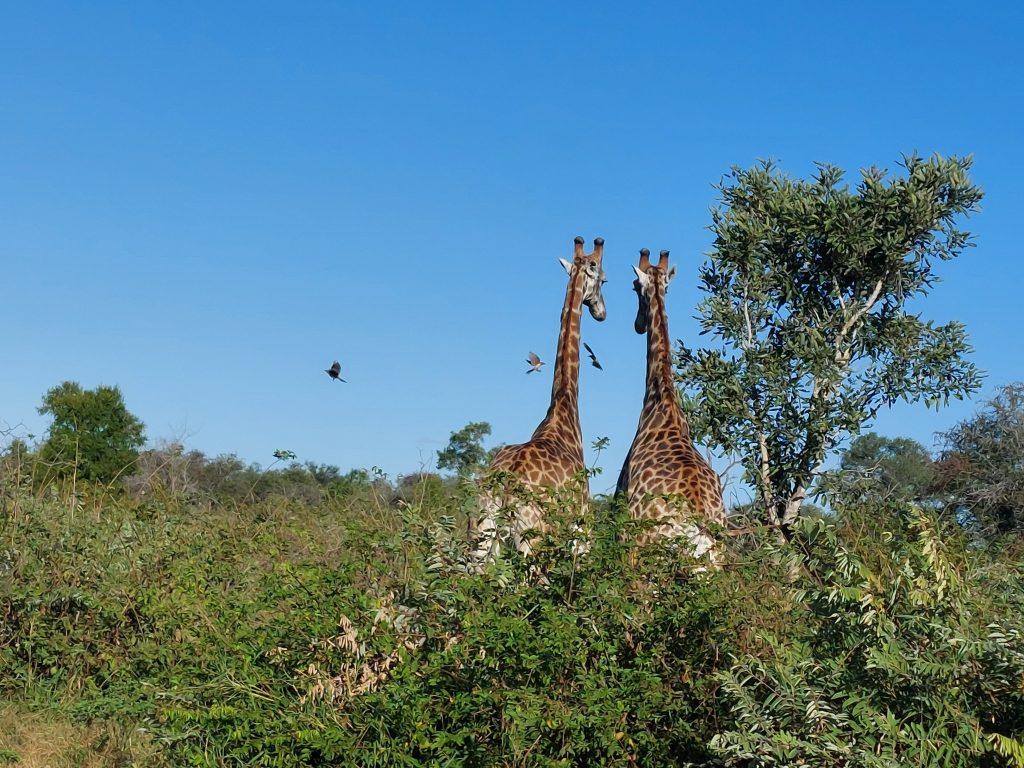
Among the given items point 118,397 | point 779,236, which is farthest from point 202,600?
point 118,397

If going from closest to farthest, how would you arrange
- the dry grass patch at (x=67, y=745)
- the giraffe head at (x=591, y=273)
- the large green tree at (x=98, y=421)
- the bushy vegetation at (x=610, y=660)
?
the bushy vegetation at (x=610, y=660) < the dry grass patch at (x=67, y=745) < the giraffe head at (x=591, y=273) < the large green tree at (x=98, y=421)

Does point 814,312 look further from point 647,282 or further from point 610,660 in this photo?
point 610,660

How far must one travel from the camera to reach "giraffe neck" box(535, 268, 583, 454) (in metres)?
9.05

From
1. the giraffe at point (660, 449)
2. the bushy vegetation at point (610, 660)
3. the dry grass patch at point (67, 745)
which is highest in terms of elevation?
the giraffe at point (660, 449)

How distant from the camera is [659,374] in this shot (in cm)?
972

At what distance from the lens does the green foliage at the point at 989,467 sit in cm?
1616

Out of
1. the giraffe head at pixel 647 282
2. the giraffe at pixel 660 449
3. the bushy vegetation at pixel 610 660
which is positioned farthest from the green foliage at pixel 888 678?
the giraffe head at pixel 647 282

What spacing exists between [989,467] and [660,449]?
32.6 feet

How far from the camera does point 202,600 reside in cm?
666

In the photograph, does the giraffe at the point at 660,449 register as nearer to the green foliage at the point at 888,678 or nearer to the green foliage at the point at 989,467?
the green foliage at the point at 888,678

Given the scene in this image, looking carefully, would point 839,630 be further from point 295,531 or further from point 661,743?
point 295,531

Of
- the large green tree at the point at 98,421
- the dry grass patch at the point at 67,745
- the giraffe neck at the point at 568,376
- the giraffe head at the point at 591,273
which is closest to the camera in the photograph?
the dry grass patch at the point at 67,745

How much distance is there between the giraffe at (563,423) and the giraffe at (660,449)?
403mm

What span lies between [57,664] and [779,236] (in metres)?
10.3
